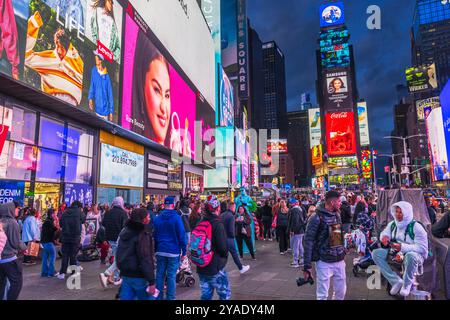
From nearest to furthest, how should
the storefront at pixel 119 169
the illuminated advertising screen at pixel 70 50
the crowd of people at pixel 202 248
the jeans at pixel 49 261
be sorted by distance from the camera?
the crowd of people at pixel 202 248
the jeans at pixel 49 261
the illuminated advertising screen at pixel 70 50
the storefront at pixel 119 169

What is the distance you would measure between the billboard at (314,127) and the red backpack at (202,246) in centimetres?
11077

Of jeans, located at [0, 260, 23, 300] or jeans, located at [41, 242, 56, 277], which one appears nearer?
jeans, located at [0, 260, 23, 300]

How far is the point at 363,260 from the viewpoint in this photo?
804cm

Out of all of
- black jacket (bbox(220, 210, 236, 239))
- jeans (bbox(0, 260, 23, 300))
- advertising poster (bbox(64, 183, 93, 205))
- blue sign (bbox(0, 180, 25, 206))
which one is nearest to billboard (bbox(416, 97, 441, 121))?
advertising poster (bbox(64, 183, 93, 205))

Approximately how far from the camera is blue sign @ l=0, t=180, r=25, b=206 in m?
13.1

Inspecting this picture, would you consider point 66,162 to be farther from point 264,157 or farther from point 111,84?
point 264,157

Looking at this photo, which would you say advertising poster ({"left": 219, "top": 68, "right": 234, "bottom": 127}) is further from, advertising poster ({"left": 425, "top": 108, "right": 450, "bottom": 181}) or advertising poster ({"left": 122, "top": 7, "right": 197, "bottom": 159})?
advertising poster ({"left": 425, "top": 108, "right": 450, "bottom": 181})

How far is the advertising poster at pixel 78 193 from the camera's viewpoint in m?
17.1

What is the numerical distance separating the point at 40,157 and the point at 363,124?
106 m

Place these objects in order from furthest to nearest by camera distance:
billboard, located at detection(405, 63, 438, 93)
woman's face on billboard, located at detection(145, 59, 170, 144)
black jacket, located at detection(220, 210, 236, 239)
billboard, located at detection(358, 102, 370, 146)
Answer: billboard, located at detection(358, 102, 370, 146) < billboard, located at detection(405, 63, 438, 93) < woman's face on billboard, located at detection(145, 59, 170, 144) < black jacket, located at detection(220, 210, 236, 239)

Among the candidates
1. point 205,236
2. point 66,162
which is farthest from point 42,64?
point 205,236

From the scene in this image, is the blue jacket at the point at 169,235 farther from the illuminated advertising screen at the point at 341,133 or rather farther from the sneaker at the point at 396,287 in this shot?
the illuminated advertising screen at the point at 341,133

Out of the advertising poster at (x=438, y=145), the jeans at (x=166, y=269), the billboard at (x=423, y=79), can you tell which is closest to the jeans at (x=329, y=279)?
the jeans at (x=166, y=269)

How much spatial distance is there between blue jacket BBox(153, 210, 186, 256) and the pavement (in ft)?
4.74
